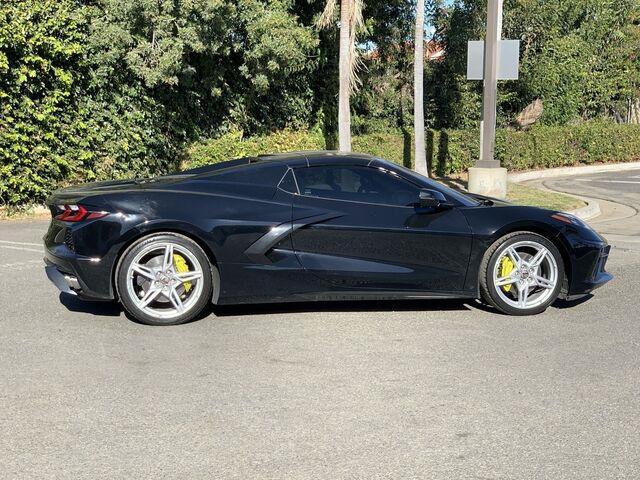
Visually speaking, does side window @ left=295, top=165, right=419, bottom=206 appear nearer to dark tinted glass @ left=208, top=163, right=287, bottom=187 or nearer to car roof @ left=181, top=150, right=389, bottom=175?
car roof @ left=181, top=150, right=389, bottom=175

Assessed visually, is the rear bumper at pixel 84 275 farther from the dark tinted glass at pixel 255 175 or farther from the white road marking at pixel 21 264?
the white road marking at pixel 21 264

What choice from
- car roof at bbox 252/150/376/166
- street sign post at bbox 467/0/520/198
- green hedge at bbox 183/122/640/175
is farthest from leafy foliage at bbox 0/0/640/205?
car roof at bbox 252/150/376/166

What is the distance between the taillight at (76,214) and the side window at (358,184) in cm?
162

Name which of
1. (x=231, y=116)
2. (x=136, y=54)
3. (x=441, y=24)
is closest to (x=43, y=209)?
(x=136, y=54)

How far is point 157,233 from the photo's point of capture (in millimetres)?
5926

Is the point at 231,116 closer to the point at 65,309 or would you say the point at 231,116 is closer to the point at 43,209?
the point at 43,209

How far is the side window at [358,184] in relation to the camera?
6.21 metres

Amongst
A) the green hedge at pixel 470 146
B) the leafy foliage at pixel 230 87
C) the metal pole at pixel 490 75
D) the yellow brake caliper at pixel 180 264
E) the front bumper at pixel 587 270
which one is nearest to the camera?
the yellow brake caliper at pixel 180 264

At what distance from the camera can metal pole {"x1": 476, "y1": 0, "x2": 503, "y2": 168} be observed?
13.8 m

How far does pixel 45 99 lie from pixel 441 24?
48.4 ft

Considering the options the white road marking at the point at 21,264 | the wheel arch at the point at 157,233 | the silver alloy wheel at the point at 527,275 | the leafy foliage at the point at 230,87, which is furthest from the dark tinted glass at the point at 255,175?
the leafy foliage at the point at 230,87

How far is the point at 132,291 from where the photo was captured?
5.91 m

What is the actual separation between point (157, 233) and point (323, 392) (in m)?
2.14

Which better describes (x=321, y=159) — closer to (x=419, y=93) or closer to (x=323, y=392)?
(x=323, y=392)
